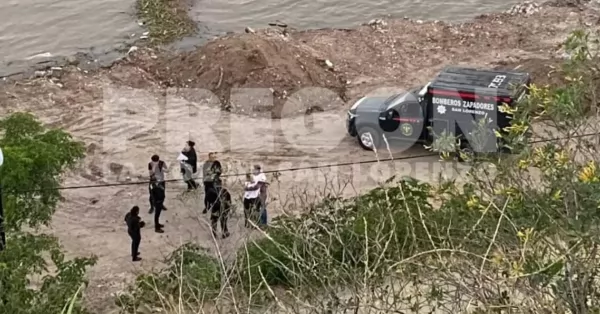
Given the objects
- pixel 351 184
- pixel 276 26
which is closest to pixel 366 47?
pixel 276 26

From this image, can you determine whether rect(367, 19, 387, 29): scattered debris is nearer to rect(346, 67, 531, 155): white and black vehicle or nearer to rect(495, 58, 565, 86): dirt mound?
rect(495, 58, 565, 86): dirt mound

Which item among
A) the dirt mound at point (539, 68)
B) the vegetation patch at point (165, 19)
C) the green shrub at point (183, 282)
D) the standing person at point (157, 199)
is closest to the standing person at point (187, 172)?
the standing person at point (157, 199)

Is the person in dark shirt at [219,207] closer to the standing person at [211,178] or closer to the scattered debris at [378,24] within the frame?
the standing person at [211,178]

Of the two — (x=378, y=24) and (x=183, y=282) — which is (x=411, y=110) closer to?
(x=378, y=24)

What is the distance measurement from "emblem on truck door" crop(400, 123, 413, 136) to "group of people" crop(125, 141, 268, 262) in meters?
3.57

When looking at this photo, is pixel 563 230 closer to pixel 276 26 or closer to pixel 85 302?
pixel 85 302

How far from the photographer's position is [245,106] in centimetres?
1952

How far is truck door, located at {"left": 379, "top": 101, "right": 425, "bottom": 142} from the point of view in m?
17.0

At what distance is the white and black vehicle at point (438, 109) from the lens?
53.1ft

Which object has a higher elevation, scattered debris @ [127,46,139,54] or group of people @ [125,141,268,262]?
scattered debris @ [127,46,139,54]

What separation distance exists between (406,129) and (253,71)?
4.24 m

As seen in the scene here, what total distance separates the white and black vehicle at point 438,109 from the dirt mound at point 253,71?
2.27 metres

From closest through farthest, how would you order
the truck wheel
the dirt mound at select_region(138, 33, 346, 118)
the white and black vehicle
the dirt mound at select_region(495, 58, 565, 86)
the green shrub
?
1. the green shrub
2. the white and black vehicle
3. the truck wheel
4. the dirt mound at select_region(495, 58, 565, 86)
5. the dirt mound at select_region(138, 33, 346, 118)

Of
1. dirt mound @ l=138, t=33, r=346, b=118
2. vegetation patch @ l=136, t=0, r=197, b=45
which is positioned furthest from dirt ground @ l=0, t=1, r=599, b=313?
vegetation patch @ l=136, t=0, r=197, b=45
